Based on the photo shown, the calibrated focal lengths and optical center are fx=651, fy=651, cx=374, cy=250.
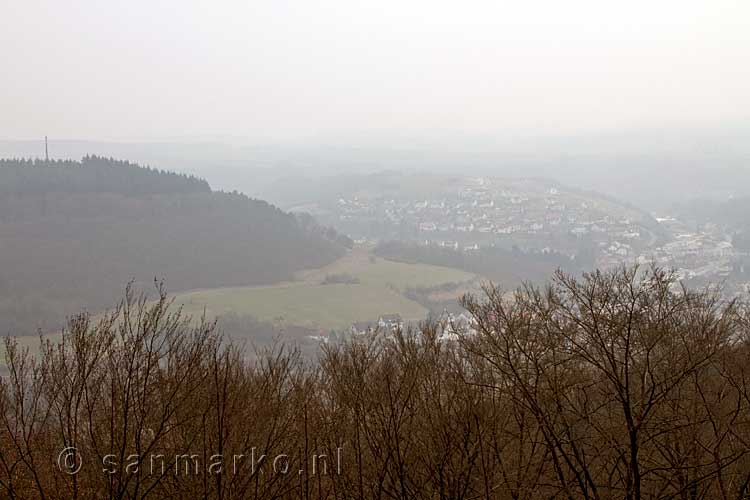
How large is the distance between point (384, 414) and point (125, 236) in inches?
4237

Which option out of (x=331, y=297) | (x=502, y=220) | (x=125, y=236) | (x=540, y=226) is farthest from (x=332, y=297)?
(x=502, y=220)

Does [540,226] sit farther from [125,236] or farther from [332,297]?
[125,236]

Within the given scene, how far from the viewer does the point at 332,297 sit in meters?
83.4

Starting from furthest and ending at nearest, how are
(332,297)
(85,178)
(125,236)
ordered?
(85,178) → (125,236) → (332,297)

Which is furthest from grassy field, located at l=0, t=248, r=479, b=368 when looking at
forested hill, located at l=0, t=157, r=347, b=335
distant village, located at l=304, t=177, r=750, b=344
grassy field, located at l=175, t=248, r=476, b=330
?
distant village, located at l=304, t=177, r=750, b=344

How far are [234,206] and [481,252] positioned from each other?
48628 millimetres

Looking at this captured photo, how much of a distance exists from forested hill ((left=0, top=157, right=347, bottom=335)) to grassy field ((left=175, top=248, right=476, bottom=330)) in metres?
9.85

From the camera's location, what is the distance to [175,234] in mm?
117562

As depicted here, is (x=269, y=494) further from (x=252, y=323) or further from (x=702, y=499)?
(x=252, y=323)

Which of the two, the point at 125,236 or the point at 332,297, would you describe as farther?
the point at 125,236

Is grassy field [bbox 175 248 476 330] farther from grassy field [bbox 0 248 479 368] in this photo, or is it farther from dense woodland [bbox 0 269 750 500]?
dense woodland [bbox 0 269 750 500]

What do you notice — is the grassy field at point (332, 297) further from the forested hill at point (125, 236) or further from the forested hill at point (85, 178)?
the forested hill at point (85, 178)

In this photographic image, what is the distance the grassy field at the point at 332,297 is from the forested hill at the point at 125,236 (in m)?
9.85

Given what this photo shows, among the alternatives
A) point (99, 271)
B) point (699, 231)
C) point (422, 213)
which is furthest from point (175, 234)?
point (699, 231)
